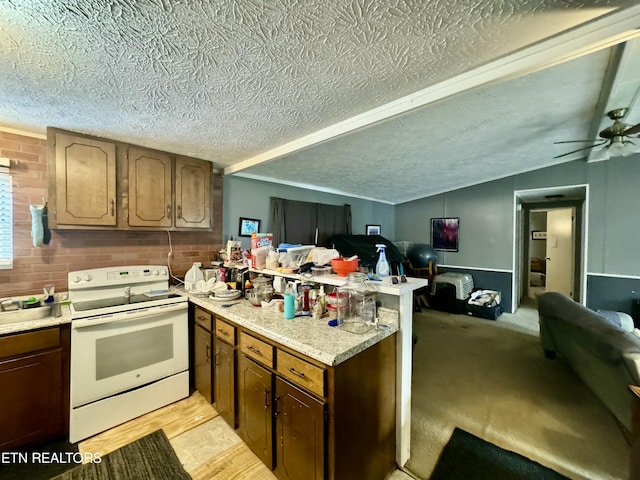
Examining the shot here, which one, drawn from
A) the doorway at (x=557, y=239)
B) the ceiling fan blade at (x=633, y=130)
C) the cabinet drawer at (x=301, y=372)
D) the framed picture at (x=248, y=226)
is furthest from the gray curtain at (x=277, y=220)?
the doorway at (x=557, y=239)

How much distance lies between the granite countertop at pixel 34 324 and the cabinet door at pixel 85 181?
75 cm

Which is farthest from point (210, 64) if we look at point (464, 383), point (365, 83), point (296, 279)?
point (464, 383)

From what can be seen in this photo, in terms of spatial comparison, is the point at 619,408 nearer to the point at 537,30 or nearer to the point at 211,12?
the point at 537,30

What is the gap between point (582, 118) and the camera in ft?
9.13

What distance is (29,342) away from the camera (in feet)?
5.48

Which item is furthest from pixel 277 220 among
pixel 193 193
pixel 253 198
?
pixel 193 193

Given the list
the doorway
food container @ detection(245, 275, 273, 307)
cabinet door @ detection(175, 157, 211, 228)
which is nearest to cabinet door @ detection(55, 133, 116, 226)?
cabinet door @ detection(175, 157, 211, 228)

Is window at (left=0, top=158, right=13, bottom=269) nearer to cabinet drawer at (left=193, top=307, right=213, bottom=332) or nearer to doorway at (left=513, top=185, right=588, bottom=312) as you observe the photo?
cabinet drawer at (left=193, top=307, right=213, bottom=332)

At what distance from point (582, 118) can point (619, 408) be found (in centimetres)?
283

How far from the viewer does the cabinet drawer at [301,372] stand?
1215 millimetres

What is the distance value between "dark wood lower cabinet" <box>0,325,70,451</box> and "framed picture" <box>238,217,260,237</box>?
78.8 inches

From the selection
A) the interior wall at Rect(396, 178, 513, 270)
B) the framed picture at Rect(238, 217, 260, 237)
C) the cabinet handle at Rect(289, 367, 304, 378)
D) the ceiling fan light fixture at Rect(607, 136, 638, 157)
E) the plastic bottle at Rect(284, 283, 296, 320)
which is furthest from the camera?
the interior wall at Rect(396, 178, 513, 270)

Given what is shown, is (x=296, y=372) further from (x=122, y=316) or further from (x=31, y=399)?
(x=31, y=399)

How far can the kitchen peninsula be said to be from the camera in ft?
3.92
